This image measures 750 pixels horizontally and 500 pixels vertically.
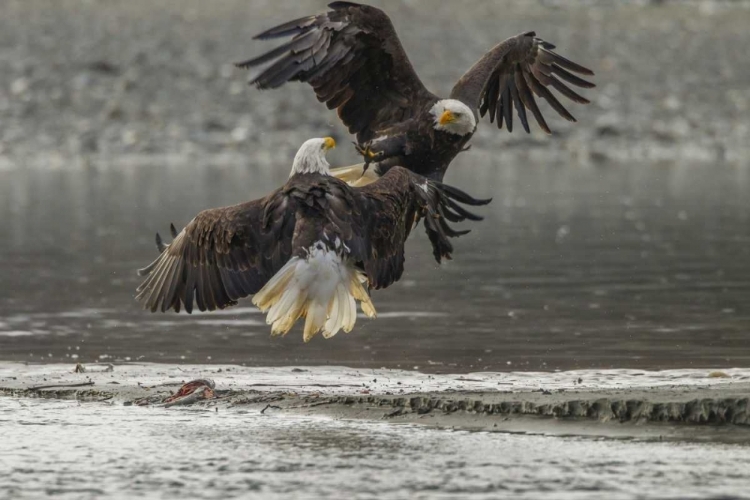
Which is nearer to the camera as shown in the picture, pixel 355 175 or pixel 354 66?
pixel 355 175

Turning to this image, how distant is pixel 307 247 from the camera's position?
26.9 feet

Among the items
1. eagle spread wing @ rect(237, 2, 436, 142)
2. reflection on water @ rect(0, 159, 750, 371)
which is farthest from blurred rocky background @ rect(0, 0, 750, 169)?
eagle spread wing @ rect(237, 2, 436, 142)

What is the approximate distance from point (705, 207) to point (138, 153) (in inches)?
448

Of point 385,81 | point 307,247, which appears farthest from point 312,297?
point 385,81

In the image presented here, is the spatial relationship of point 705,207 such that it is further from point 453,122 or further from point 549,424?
point 549,424

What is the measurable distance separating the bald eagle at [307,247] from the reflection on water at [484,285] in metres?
0.91

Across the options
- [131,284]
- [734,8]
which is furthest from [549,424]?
[734,8]

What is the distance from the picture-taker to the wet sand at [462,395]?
23.3ft

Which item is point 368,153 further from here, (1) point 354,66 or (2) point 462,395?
(2) point 462,395

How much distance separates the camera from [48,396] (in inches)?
324

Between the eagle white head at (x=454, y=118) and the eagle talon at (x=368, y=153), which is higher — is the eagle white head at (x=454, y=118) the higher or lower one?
the higher one

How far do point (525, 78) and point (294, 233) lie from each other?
14.5 ft

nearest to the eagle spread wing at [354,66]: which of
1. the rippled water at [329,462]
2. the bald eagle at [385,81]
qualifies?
the bald eagle at [385,81]

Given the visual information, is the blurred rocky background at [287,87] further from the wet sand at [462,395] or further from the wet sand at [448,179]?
the wet sand at [462,395]
